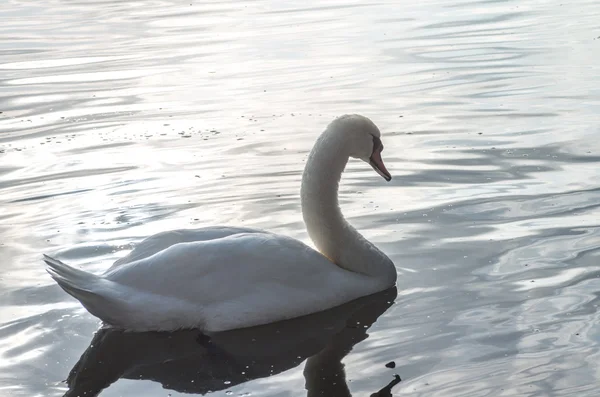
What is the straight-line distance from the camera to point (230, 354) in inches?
240

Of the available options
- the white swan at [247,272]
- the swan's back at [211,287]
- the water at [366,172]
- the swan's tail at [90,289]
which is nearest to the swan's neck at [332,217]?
the white swan at [247,272]

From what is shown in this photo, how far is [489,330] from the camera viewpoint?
6.02 metres

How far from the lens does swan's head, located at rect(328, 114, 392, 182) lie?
7.02 meters

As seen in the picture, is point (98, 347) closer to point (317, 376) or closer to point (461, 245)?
point (317, 376)

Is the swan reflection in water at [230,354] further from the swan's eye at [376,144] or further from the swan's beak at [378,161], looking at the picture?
the swan's eye at [376,144]

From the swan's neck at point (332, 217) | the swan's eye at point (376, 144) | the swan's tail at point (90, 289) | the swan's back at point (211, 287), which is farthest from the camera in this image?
the swan's eye at point (376, 144)

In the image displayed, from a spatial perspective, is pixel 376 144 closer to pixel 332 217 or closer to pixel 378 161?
pixel 378 161

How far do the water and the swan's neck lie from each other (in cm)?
26

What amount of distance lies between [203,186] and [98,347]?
11.1 feet

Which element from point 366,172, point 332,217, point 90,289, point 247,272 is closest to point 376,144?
point 332,217

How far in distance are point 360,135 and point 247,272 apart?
1.30 metres

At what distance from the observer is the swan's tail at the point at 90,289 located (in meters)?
6.09

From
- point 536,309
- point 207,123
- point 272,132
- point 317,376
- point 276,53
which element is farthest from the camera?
point 276,53

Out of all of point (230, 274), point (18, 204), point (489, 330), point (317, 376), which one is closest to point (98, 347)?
point (230, 274)
